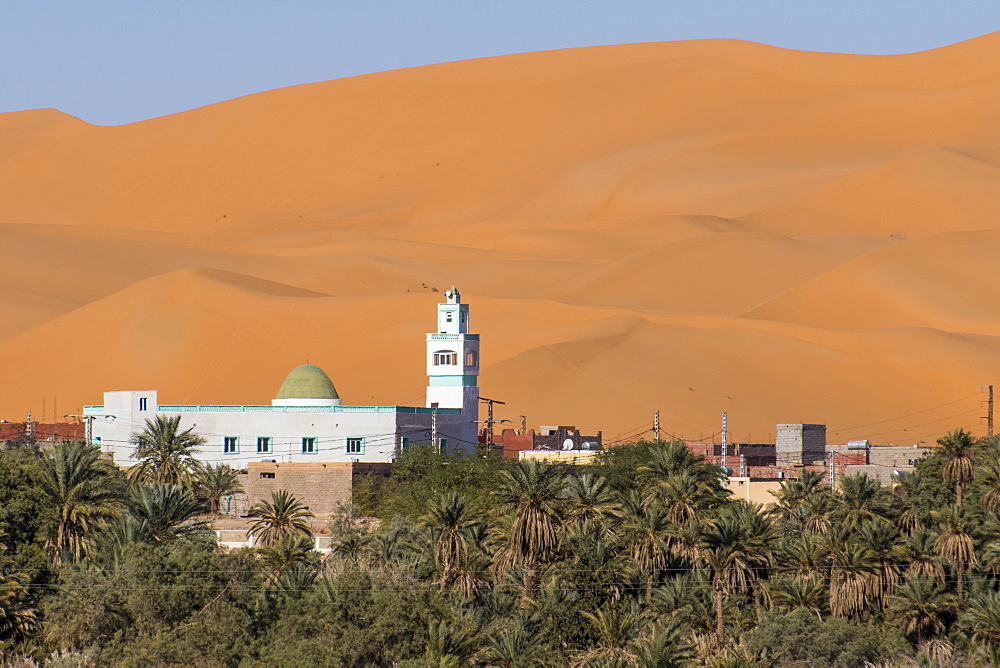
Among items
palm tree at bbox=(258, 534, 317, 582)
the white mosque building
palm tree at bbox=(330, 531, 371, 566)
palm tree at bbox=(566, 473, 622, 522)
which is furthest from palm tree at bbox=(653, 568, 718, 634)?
the white mosque building

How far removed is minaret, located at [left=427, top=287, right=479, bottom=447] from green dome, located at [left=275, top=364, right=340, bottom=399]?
3837mm

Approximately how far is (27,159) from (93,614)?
528 ft

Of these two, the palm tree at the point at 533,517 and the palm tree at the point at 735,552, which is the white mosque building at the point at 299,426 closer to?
the palm tree at the point at 533,517

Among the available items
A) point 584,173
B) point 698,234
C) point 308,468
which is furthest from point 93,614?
point 584,173

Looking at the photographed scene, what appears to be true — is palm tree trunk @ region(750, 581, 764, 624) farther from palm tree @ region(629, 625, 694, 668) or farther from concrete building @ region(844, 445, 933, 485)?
concrete building @ region(844, 445, 933, 485)

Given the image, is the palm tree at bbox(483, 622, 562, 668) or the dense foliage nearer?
the dense foliage

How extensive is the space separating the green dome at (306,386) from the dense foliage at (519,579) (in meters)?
18.1

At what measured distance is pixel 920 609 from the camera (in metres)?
39.6

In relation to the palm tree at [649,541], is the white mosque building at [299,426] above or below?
above

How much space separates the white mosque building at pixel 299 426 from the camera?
6251 centimetres

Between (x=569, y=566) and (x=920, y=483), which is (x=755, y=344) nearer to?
(x=920, y=483)

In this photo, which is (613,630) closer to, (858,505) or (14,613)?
(858,505)

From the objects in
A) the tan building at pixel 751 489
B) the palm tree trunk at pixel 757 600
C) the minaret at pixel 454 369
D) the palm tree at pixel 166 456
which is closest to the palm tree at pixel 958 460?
the palm tree trunk at pixel 757 600

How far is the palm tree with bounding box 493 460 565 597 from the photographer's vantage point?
1580 inches
